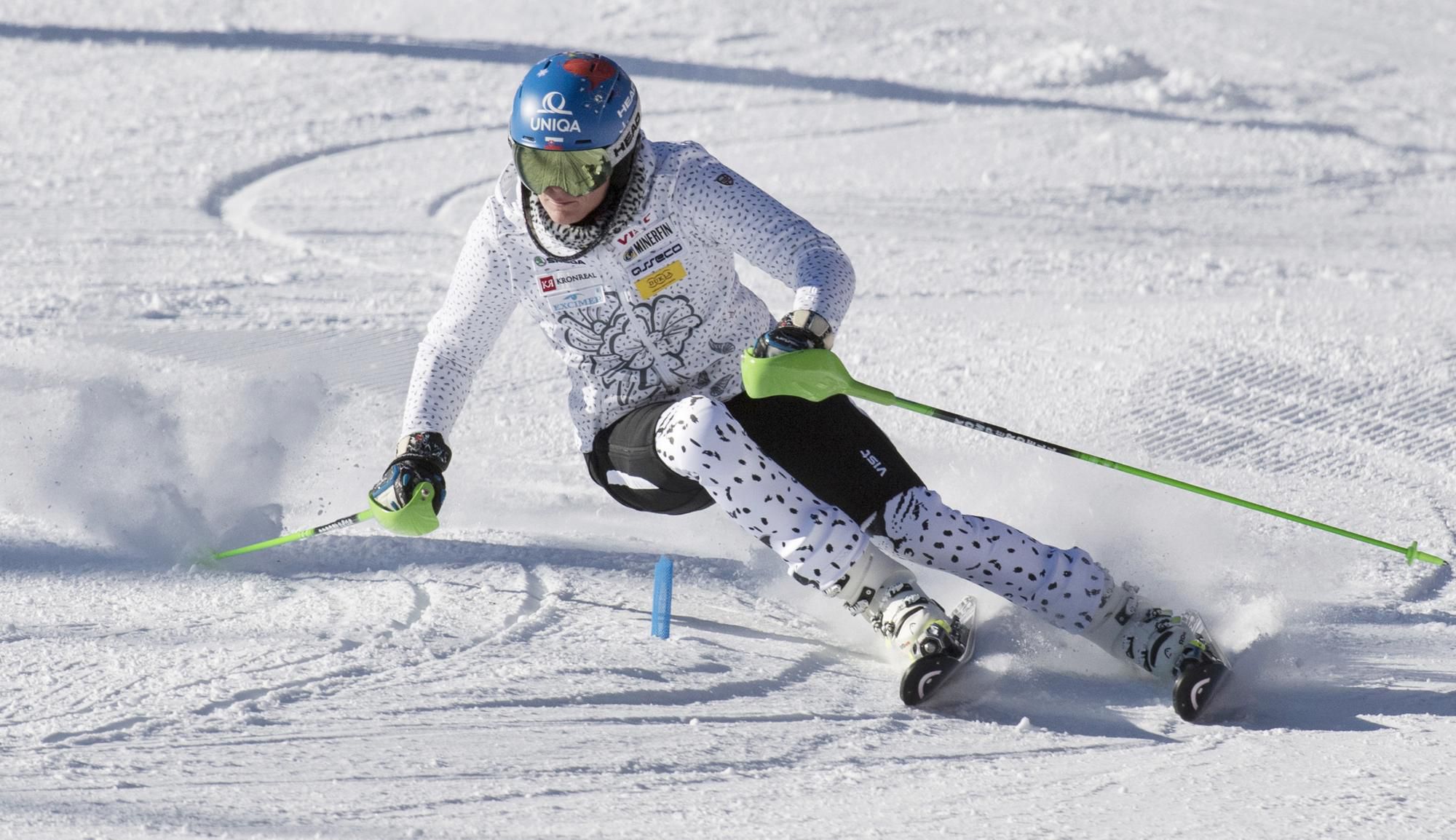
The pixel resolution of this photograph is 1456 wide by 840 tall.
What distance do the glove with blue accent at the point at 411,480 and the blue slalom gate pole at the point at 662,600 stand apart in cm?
53

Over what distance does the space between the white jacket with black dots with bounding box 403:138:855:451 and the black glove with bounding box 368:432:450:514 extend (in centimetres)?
5

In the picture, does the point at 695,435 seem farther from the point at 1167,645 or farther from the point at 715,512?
the point at 715,512

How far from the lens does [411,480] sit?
136 inches

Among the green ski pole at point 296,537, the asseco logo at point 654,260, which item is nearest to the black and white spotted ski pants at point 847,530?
the asseco logo at point 654,260

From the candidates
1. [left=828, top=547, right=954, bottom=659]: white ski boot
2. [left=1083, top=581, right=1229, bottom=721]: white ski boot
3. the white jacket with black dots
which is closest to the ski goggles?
the white jacket with black dots

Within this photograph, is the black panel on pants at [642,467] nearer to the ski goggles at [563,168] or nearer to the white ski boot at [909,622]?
the white ski boot at [909,622]

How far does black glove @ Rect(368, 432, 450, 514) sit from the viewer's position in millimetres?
3443

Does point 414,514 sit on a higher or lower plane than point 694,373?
lower

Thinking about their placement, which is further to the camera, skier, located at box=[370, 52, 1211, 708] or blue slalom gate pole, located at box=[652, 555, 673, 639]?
blue slalom gate pole, located at box=[652, 555, 673, 639]

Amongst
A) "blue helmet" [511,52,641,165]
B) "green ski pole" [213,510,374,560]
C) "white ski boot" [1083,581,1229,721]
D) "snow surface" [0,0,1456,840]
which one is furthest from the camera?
"green ski pole" [213,510,374,560]

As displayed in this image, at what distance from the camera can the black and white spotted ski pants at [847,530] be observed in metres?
3.18

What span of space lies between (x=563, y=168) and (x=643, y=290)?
359mm

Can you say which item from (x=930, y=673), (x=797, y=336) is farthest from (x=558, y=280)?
(x=930, y=673)

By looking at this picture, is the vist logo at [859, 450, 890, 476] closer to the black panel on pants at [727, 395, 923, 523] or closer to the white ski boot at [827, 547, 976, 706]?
the black panel on pants at [727, 395, 923, 523]
